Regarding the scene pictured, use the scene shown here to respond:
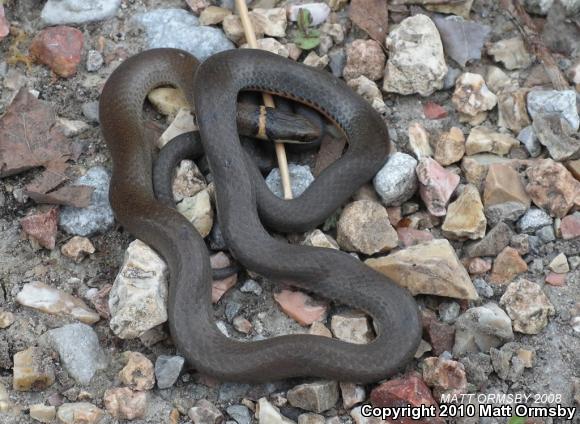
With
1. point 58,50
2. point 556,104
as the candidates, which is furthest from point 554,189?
point 58,50

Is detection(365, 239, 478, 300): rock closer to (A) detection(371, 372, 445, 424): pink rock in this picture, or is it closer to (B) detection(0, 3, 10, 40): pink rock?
(A) detection(371, 372, 445, 424): pink rock

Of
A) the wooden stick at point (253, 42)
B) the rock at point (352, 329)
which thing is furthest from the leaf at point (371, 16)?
the rock at point (352, 329)

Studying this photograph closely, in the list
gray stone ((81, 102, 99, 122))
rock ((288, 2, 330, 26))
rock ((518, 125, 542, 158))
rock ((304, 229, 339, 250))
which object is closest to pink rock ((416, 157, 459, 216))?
rock ((518, 125, 542, 158))

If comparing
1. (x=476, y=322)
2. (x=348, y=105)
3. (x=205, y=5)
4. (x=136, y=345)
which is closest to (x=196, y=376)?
(x=136, y=345)

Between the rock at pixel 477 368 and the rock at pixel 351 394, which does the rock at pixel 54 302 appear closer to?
the rock at pixel 351 394

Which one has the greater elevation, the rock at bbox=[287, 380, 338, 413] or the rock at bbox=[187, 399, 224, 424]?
the rock at bbox=[287, 380, 338, 413]

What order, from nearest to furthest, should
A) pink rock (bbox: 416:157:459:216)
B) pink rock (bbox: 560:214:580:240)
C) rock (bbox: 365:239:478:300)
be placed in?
rock (bbox: 365:239:478:300)
pink rock (bbox: 560:214:580:240)
pink rock (bbox: 416:157:459:216)
